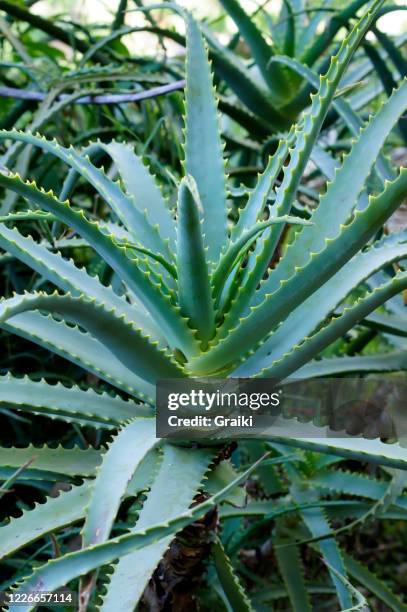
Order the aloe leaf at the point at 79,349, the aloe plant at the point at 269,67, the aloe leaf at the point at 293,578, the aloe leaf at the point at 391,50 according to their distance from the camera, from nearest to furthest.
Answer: the aloe leaf at the point at 79,349 → the aloe leaf at the point at 293,578 → the aloe leaf at the point at 391,50 → the aloe plant at the point at 269,67

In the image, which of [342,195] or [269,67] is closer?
[342,195]

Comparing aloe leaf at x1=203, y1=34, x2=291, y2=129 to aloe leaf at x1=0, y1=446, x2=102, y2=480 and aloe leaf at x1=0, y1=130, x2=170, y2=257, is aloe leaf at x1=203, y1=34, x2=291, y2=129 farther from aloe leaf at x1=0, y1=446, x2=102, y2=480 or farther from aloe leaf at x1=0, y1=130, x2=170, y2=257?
aloe leaf at x1=0, y1=446, x2=102, y2=480

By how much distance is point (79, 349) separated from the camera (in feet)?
2.37

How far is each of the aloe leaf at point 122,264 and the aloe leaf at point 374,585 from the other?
1.40 feet

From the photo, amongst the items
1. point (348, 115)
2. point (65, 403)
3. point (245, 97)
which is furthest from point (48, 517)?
point (245, 97)

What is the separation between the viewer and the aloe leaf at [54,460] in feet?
2.32

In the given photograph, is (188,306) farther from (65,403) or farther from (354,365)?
(354,365)

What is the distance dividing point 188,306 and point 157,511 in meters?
0.19

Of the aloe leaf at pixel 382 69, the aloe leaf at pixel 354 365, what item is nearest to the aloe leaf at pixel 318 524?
the aloe leaf at pixel 354 365

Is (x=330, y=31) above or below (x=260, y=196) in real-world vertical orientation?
above

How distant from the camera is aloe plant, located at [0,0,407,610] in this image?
23.5 inches

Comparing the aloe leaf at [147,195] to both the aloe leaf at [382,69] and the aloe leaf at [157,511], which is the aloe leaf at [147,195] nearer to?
the aloe leaf at [157,511]

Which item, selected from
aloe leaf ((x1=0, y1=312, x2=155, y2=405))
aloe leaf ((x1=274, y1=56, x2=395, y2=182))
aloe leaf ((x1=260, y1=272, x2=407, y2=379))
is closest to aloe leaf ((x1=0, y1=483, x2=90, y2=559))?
aloe leaf ((x1=0, y1=312, x2=155, y2=405))

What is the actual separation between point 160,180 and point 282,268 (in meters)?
0.55
